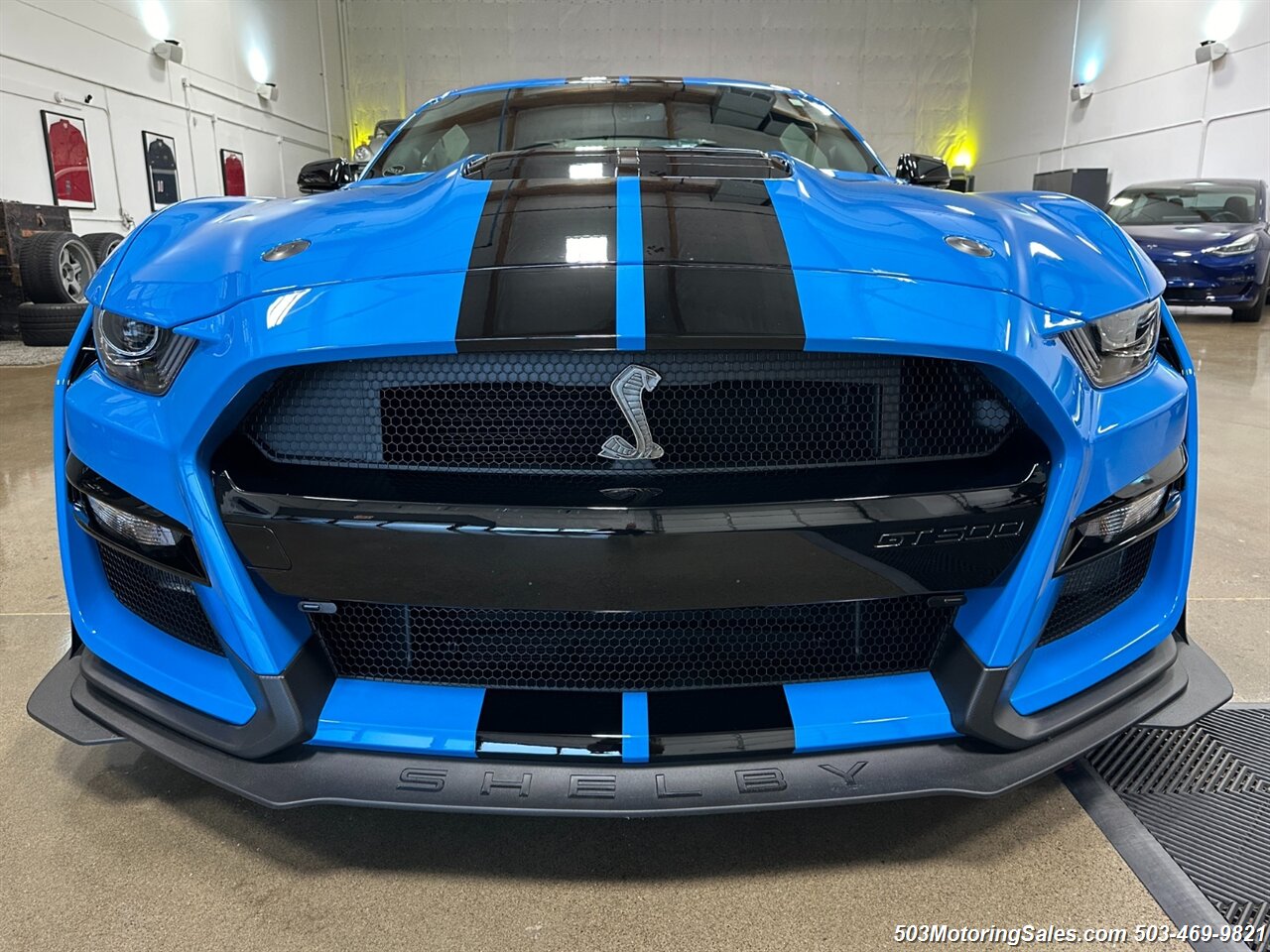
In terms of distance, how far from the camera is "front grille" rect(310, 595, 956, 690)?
3.52 ft

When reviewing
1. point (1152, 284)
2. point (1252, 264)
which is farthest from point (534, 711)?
point (1252, 264)

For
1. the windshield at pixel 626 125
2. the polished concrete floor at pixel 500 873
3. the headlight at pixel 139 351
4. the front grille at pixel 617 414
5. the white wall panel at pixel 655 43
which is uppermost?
the white wall panel at pixel 655 43

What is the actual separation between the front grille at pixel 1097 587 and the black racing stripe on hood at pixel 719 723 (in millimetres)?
346

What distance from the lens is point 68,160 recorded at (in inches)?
333

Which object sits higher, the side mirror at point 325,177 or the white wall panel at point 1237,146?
the white wall panel at point 1237,146

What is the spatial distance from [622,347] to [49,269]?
279 inches

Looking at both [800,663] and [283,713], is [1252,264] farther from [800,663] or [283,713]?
[283,713]

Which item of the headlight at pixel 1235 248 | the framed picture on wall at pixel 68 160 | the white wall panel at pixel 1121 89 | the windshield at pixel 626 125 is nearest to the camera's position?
the windshield at pixel 626 125

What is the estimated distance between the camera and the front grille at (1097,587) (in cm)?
110

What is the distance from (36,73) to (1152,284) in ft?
32.5

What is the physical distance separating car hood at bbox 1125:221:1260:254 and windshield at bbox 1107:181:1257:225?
299 millimetres

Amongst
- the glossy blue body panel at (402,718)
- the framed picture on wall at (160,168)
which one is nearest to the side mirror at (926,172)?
the glossy blue body panel at (402,718)

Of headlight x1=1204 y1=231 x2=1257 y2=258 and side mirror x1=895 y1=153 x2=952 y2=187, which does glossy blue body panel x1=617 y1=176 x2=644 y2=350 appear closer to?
side mirror x1=895 y1=153 x2=952 y2=187

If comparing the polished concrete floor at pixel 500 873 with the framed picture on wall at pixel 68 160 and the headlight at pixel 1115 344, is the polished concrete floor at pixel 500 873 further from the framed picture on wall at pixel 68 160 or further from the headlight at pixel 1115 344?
the framed picture on wall at pixel 68 160
